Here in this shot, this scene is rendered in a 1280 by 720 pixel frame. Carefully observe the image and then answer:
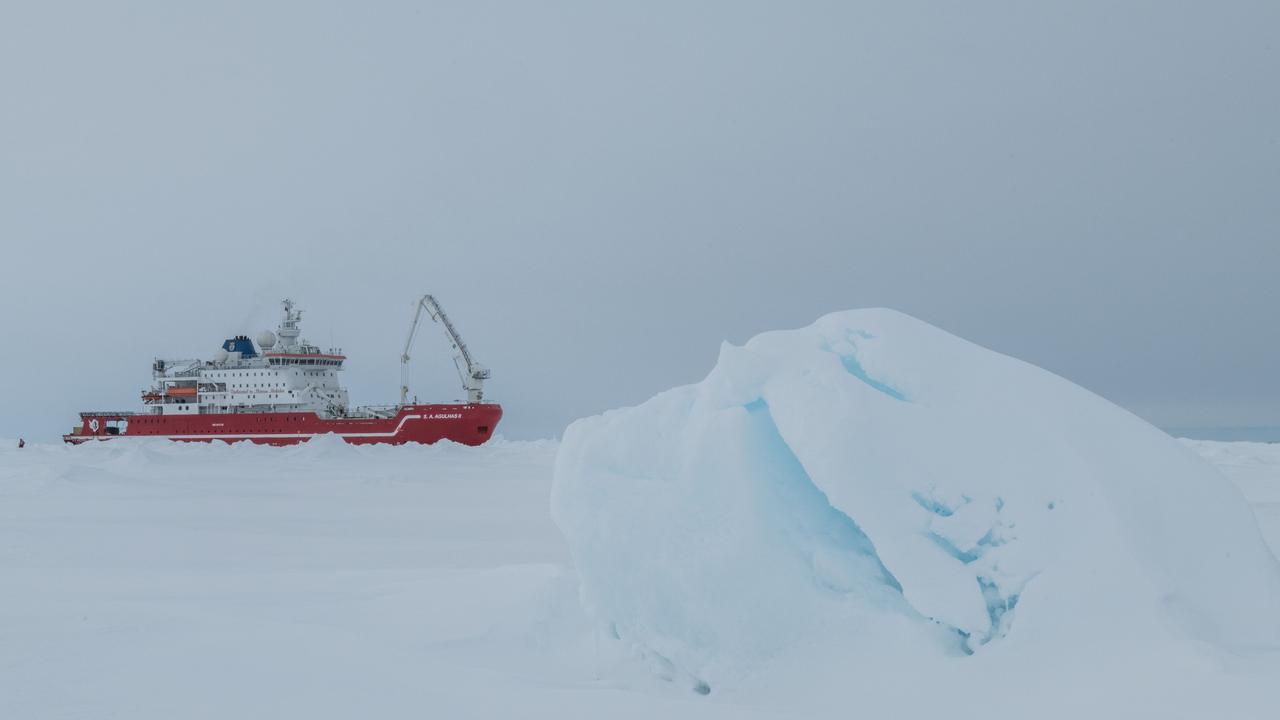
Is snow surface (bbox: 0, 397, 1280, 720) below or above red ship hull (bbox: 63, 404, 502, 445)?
below

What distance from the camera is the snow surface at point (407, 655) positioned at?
4.19m

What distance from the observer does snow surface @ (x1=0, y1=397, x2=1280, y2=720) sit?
4.19 metres

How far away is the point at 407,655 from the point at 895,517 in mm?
3240

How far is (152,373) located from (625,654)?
164 ft

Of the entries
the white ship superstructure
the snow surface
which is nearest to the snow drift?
the snow surface

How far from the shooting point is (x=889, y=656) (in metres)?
4.68

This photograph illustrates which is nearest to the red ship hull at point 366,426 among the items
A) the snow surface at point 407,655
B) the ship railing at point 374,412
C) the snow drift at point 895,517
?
the ship railing at point 374,412

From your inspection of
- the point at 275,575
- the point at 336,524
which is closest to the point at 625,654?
the point at 275,575

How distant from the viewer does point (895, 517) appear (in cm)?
471

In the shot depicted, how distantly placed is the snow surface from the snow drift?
120mm

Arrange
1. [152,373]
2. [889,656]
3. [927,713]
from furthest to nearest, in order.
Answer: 1. [152,373]
2. [889,656]
3. [927,713]

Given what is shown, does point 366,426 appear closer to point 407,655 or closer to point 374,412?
point 374,412

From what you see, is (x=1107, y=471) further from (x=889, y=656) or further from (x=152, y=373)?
(x=152, y=373)

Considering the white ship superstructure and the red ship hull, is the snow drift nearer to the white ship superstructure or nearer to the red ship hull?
the red ship hull
